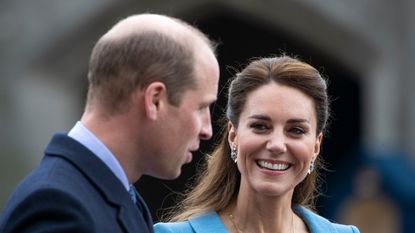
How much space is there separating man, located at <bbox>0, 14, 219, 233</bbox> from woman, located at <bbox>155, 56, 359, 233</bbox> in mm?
1075

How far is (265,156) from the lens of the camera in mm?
4059

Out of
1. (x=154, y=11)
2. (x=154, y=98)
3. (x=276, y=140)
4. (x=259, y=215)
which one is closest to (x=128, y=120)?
(x=154, y=98)

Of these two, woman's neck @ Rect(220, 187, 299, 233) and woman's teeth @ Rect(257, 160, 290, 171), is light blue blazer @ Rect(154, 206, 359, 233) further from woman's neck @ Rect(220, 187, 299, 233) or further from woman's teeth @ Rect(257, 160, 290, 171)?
woman's teeth @ Rect(257, 160, 290, 171)

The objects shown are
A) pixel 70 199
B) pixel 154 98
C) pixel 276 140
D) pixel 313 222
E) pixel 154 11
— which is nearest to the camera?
pixel 70 199

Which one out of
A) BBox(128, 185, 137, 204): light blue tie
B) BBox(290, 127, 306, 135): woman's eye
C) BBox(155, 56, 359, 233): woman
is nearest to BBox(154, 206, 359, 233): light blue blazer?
BBox(155, 56, 359, 233): woman

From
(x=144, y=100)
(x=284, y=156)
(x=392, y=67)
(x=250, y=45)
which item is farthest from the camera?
(x=250, y=45)

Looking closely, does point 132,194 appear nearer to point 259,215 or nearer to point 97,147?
point 97,147

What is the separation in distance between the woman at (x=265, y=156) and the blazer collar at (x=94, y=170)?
1.06 metres

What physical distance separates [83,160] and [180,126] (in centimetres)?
26

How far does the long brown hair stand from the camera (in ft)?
13.7

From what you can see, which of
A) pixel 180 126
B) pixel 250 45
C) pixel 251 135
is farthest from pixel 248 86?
pixel 250 45

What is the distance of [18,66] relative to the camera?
12047 mm

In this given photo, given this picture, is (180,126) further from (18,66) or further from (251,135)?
(18,66)

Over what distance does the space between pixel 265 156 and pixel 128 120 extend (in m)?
1.20
